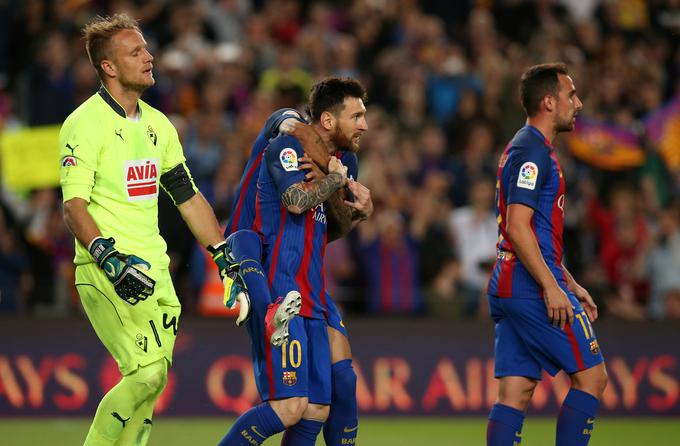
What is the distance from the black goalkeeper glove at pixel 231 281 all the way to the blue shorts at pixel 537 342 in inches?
64.7

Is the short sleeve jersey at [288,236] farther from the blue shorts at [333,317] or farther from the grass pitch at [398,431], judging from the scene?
the grass pitch at [398,431]

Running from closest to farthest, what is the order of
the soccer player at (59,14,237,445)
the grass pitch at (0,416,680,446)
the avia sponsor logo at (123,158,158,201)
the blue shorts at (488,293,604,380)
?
the soccer player at (59,14,237,445)
the avia sponsor logo at (123,158,158,201)
the blue shorts at (488,293,604,380)
the grass pitch at (0,416,680,446)

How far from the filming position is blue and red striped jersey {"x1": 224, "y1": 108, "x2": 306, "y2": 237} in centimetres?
726

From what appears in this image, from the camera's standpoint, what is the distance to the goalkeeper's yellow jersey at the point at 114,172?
21.6 ft

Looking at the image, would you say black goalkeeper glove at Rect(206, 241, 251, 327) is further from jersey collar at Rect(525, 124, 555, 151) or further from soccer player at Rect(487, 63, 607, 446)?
jersey collar at Rect(525, 124, 555, 151)

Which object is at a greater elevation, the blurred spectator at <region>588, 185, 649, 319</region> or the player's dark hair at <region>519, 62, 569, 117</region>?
the player's dark hair at <region>519, 62, 569, 117</region>

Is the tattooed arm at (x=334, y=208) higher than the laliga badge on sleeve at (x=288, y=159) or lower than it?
lower

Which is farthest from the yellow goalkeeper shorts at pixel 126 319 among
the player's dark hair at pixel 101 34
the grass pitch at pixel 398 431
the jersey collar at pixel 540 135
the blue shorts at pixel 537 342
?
the grass pitch at pixel 398 431

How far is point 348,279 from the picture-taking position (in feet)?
41.6

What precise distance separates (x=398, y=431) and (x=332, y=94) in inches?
194

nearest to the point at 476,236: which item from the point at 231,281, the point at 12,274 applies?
the point at 12,274

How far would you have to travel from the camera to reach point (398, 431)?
1129 cm

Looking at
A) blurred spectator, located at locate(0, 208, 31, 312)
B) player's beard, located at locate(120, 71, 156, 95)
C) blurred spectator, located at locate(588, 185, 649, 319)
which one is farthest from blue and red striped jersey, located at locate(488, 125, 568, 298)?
blurred spectator, located at locate(0, 208, 31, 312)

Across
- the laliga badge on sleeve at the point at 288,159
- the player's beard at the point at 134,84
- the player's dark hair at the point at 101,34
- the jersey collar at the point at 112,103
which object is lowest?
the laliga badge on sleeve at the point at 288,159
